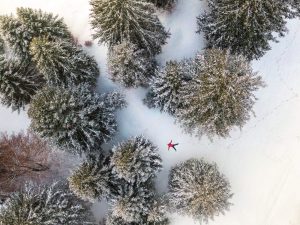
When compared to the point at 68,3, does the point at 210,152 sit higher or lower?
lower

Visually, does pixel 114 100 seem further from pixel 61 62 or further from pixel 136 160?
pixel 61 62

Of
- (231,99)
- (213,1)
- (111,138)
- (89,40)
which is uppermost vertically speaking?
(89,40)

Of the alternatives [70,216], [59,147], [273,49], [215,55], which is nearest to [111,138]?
[59,147]

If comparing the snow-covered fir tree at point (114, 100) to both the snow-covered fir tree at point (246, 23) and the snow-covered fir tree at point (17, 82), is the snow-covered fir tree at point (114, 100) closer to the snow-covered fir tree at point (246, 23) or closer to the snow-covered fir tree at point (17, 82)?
the snow-covered fir tree at point (17, 82)

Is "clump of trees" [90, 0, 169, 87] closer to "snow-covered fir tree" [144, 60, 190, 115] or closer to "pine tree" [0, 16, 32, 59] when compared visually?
"snow-covered fir tree" [144, 60, 190, 115]

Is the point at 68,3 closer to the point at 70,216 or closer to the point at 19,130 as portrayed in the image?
the point at 19,130

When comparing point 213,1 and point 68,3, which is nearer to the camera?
point 213,1

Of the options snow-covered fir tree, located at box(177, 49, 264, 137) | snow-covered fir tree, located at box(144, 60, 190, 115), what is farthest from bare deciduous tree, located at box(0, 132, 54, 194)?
snow-covered fir tree, located at box(177, 49, 264, 137)

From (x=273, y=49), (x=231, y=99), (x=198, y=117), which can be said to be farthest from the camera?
(x=273, y=49)
